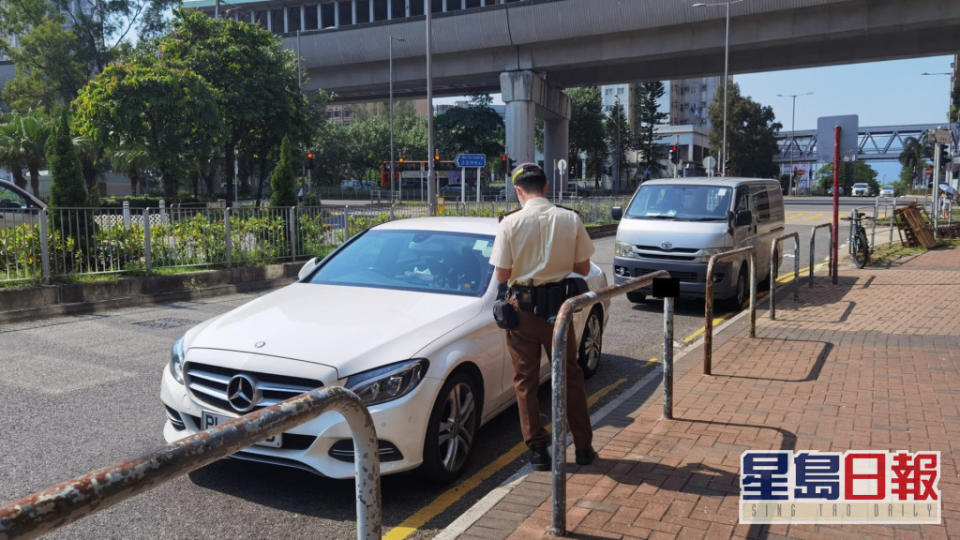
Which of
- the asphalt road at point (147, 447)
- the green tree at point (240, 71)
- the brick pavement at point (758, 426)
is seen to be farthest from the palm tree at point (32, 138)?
the brick pavement at point (758, 426)

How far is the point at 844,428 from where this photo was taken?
5.07m

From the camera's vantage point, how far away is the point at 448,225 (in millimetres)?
6207

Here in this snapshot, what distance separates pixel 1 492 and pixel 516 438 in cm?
317

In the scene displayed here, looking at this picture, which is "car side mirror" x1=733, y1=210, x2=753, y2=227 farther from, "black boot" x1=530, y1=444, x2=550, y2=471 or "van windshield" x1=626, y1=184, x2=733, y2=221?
"black boot" x1=530, y1=444, x2=550, y2=471

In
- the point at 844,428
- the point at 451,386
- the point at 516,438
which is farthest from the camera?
the point at 516,438

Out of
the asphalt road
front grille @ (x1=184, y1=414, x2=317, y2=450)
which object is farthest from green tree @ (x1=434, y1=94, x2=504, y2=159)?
front grille @ (x1=184, y1=414, x2=317, y2=450)

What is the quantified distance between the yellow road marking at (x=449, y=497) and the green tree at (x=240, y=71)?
1297 inches

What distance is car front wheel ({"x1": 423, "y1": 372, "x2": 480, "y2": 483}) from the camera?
171 inches

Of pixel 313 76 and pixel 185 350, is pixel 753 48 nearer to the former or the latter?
pixel 313 76

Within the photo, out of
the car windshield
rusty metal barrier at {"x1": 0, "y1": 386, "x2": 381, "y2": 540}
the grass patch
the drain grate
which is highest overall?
the car windshield

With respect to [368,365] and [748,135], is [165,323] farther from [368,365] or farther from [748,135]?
[748,135]

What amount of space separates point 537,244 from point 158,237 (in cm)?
1081

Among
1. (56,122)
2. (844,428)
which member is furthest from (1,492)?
(56,122)

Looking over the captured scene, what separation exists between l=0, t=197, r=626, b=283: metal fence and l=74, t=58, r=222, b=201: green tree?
1644cm
